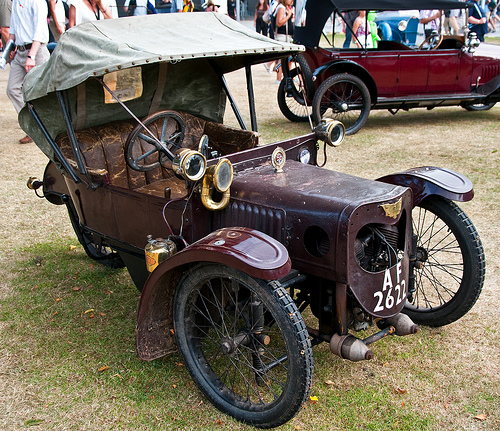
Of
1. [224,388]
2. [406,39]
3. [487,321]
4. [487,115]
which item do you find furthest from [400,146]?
[406,39]

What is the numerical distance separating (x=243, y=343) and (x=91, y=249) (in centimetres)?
204

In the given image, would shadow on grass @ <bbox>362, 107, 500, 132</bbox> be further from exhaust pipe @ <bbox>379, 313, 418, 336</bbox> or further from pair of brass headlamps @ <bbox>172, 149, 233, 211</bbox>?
pair of brass headlamps @ <bbox>172, 149, 233, 211</bbox>

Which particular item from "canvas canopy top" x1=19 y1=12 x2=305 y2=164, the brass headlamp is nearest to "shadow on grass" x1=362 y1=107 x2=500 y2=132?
"canvas canopy top" x1=19 y1=12 x2=305 y2=164

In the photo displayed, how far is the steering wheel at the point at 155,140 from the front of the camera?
3153 mm

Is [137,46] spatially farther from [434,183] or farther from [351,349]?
[351,349]

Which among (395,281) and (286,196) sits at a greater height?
(286,196)

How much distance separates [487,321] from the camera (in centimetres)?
346

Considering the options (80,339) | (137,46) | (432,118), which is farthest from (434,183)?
(432,118)

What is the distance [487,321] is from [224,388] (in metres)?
1.82

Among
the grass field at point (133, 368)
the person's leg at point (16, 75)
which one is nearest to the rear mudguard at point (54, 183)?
the grass field at point (133, 368)

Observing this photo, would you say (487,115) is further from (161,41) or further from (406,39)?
(161,41)

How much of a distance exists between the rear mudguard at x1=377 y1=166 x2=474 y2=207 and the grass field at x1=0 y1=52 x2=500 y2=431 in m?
0.89

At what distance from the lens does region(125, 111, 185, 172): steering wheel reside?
10.3 feet

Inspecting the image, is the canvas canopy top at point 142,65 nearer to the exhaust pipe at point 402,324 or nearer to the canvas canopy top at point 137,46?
the canvas canopy top at point 137,46
